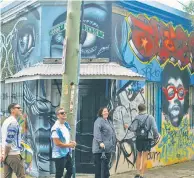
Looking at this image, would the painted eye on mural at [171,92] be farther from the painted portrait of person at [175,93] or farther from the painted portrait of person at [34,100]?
the painted portrait of person at [34,100]

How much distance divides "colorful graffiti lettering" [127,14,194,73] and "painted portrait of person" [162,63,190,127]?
0.89 feet

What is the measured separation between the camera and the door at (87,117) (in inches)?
372

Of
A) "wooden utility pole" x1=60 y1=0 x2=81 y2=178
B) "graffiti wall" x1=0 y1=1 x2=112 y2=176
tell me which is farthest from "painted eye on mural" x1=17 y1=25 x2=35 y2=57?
"wooden utility pole" x1=60 y1=0 x2=81 y2=178

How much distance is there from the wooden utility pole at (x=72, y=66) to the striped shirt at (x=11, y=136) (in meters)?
0.95

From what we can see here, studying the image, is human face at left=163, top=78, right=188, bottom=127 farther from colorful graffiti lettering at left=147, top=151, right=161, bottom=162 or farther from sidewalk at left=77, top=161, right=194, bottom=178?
sidewalk at left=77, top=161, right=194, bottom=178

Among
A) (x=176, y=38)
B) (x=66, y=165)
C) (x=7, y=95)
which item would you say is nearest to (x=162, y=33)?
(x=176, y=38)

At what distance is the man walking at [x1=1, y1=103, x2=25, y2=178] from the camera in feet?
21.1

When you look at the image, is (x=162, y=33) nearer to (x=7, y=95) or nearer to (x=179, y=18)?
(x=179, y=18)

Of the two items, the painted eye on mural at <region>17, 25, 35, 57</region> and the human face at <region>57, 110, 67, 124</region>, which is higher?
the painted eye on mural at <region>17, 25, 35, 57</region>

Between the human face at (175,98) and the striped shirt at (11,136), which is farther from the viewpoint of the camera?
the human face at (175,98)

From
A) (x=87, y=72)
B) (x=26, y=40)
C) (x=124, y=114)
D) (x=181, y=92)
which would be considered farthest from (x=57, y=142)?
(x=181, y=92)

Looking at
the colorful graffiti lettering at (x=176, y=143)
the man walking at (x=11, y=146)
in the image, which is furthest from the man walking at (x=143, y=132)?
the man walking at (x=11, y=146)

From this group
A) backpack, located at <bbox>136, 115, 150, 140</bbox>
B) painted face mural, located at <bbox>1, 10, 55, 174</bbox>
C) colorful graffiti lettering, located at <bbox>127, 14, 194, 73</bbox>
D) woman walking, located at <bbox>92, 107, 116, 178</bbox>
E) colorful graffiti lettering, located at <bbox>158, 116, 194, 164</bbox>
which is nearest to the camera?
woman walking, located at <bbox>92, 107, 116, 178</bbox>

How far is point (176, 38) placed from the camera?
11.7m
